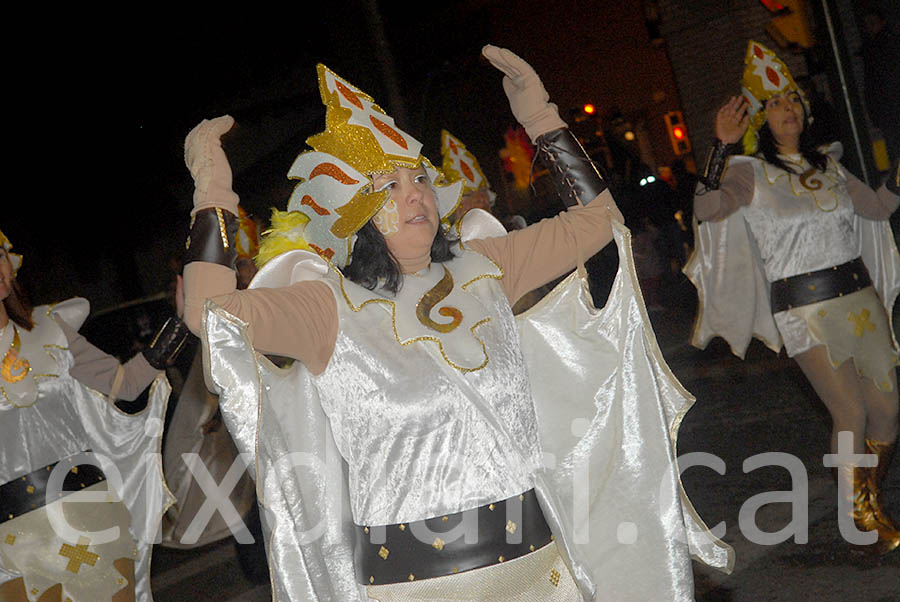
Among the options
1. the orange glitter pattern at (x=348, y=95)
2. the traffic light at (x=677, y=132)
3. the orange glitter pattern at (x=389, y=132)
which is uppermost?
the traffic light at (x=677, y=132)

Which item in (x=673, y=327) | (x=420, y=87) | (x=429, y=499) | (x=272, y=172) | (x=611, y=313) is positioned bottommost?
(x=673, y=327)

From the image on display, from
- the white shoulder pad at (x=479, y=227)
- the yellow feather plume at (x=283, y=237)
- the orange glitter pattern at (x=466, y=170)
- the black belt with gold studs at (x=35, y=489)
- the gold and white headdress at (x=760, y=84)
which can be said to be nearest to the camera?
the yellow feather plume at (x=283, y=237)

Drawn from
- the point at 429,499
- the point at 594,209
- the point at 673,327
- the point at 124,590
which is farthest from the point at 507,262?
the point at 673,327

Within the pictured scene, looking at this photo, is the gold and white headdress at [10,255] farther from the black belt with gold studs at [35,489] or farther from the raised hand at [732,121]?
the raised hand at [732,121]

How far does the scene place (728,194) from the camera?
16.0 ft

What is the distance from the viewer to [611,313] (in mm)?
2828

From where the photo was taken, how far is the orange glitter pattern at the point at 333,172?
8.05ft

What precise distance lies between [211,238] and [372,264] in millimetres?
432

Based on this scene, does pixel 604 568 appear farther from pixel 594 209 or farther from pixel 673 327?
pixel 673 327

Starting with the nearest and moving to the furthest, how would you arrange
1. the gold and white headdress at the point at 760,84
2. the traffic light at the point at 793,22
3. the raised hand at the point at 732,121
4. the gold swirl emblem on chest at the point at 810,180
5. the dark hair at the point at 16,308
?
the dark hair at the point at 16,308, the raised hand at the point at 732,121, the gold swirl emblem on chest at the point at 810,180, the gold and white headdress at the point at 760,84, the traffic light at the point at 793,22

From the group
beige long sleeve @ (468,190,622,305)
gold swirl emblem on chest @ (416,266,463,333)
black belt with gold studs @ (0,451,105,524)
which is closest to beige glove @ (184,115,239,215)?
gold swirl emblem on chest @ (416,266,463,333)

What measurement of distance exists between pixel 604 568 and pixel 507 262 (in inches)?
35.4

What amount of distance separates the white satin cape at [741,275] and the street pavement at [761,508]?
90cm

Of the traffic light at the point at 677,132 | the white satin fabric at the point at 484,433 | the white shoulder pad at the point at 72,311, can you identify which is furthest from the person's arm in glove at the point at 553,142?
the traffic light at the point at 677,132
